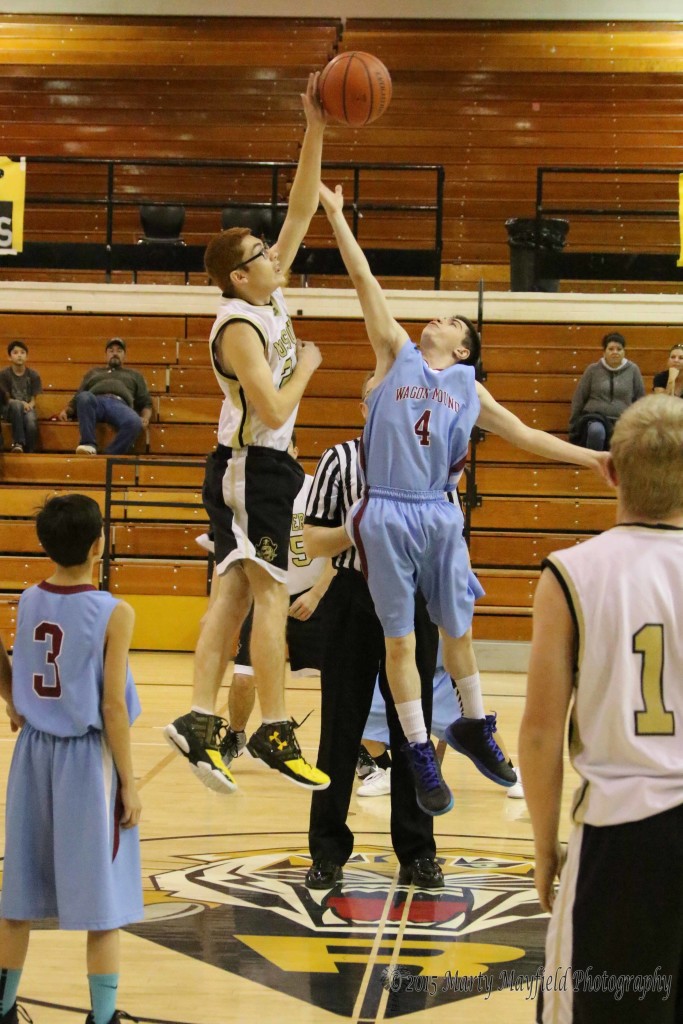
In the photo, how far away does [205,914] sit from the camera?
3742 mm

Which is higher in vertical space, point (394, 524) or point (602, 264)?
point (602, 264)

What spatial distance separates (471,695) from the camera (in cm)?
423

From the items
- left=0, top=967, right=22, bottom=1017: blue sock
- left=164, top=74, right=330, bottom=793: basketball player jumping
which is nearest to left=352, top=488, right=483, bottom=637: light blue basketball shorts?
left=164, top=74, right=330, bottom=793: basketball player jumping

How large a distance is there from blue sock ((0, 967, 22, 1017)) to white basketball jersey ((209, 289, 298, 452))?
1.80m

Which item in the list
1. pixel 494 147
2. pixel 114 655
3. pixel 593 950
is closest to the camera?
pixel 593 950

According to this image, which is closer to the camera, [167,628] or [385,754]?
[385,754]

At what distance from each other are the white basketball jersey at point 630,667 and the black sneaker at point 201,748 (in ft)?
6.31

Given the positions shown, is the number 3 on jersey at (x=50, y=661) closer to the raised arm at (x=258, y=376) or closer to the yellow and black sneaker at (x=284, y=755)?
the yellow and black sneaker at (x=284, y=755)

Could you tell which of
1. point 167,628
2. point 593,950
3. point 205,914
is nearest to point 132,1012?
point 205,914

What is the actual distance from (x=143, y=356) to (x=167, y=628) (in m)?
3.19

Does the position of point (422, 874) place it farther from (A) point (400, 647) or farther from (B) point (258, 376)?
(B) point (258, 376)

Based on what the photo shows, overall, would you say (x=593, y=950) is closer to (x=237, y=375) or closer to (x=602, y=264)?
(x=237, y=375)

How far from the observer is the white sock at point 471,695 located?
13.9 feet

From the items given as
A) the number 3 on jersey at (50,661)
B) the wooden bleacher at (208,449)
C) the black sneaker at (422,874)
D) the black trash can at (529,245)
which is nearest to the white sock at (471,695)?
the black sneaker at (422,874)
